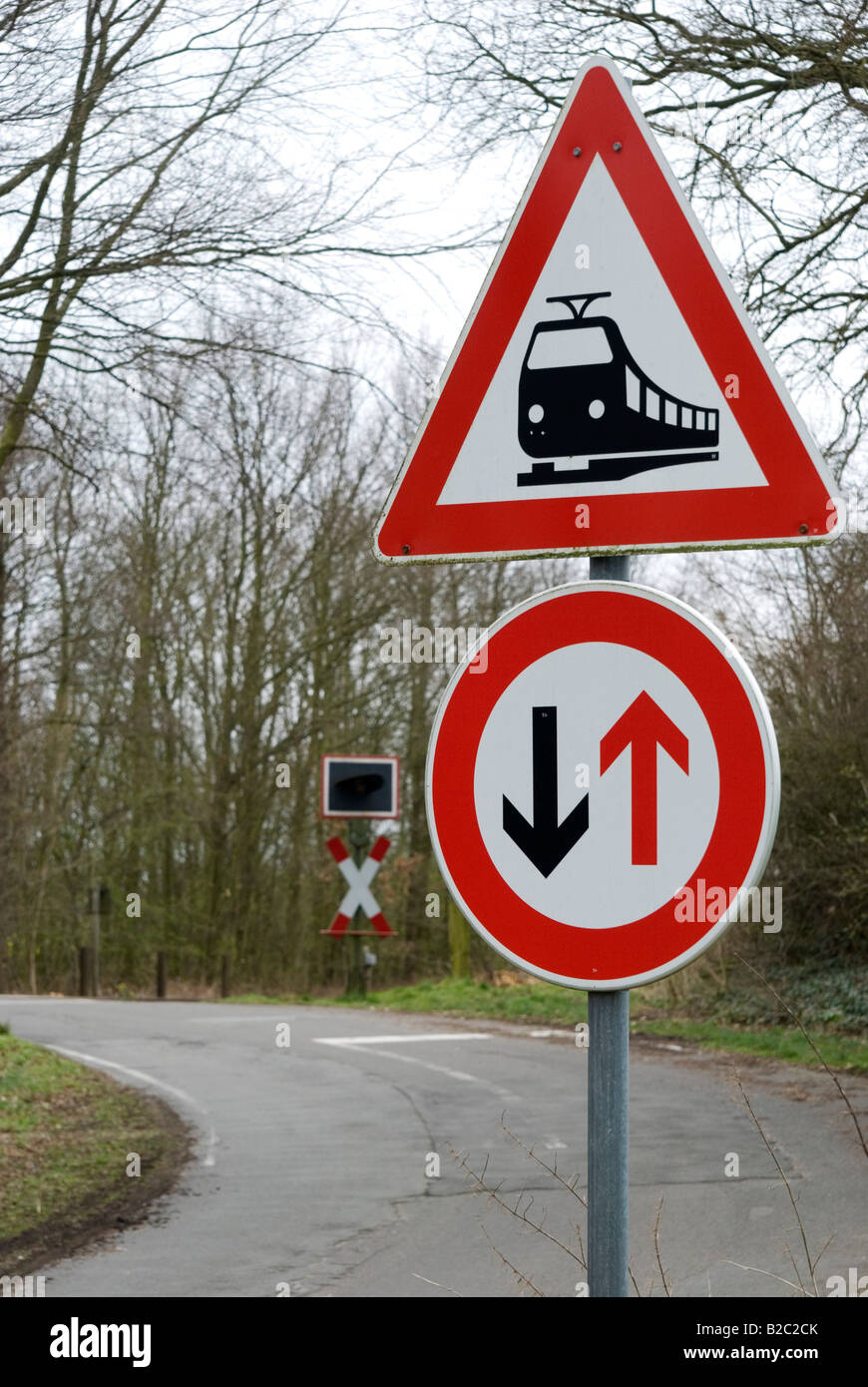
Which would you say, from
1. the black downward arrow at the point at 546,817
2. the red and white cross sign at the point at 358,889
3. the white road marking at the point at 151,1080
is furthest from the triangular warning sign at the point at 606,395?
the red and white cross sign at the point at 358,889

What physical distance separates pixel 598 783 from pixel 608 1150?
475mm

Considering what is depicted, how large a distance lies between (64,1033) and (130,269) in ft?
33.4

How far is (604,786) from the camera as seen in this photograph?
2027mm

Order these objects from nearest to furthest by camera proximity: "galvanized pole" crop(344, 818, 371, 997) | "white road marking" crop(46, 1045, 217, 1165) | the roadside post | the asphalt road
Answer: the asphalt road
"white road marking" crop(46, 1045, 217, 1165)
the roadside post
"galvanized pole" crop(344, 818, 371, 997)

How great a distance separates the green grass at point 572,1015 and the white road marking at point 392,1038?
1172 mm

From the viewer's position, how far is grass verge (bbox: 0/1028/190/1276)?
22.2 feet

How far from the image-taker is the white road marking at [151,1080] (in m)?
8.91

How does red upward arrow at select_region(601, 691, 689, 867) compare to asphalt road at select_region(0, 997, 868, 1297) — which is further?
asphalt road at select_region(0, 997, 868, 1297)

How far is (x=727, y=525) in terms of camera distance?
2.14 m

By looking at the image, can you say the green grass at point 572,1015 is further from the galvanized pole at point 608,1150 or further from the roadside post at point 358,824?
the galvanized pole at point 608,1150

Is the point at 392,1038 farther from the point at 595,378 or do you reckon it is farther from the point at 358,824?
the point at 595,378

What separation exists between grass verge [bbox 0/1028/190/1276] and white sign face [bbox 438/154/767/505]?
484 cm

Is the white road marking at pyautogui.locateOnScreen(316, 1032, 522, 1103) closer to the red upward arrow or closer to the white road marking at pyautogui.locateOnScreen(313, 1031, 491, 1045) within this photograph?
the white road marking at pyautogui.locateOnScreen(313, 1031, 491, 1045)

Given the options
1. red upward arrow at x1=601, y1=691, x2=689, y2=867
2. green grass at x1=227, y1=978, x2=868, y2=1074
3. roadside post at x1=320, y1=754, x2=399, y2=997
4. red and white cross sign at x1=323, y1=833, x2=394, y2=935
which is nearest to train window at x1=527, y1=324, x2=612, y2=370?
red upward arrow at x1=601, y1=691, x2=689, y2=867
